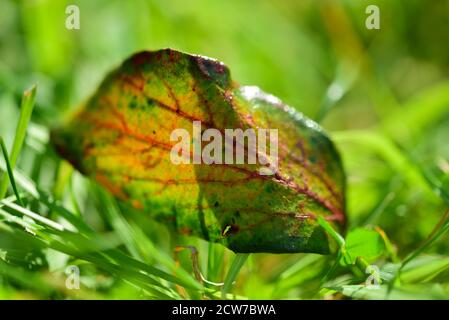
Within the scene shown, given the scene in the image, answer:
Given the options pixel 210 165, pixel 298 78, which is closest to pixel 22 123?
pixel 210 165

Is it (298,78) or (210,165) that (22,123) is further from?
(298,78)

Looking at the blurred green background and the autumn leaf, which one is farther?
the blurred green background

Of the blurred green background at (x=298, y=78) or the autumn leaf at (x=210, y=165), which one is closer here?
the autumn leaf at (x=210, y=165)

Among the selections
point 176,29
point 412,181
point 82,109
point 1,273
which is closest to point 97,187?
point 82,109

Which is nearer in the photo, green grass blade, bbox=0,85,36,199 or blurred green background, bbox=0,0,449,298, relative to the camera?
green grass blade, bbox=0,85,36,199
